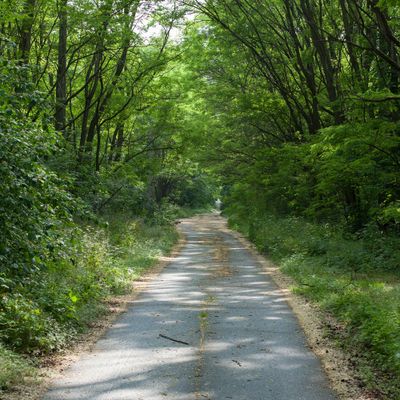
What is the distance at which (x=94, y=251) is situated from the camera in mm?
12547

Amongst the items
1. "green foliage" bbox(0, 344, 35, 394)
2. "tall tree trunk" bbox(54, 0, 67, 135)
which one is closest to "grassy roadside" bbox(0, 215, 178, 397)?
"green foliage" bbox(0, 344, 35, 394)

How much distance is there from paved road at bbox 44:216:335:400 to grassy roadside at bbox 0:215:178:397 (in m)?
0.50

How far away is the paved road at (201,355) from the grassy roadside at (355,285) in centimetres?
69

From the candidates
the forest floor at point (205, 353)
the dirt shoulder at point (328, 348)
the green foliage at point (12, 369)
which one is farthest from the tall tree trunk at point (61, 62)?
the green foliage at point (12, 369)

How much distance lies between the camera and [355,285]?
10914mm

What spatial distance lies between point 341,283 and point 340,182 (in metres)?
5.14

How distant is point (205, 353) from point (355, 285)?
5.02 meters

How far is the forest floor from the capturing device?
5688 millimetres

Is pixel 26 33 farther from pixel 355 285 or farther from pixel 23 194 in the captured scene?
pixel 355 285

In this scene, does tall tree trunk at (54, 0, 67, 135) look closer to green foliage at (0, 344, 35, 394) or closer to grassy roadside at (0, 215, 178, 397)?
grassy roadside at (0, 215, 178, 397)

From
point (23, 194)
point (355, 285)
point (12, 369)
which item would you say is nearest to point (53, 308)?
point (23, 194)

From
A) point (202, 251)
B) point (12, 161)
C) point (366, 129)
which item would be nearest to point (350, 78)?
point (366, 129)

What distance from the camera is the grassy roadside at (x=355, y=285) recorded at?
21.4 ft

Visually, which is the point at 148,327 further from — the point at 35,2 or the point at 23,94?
the point at 35,2
